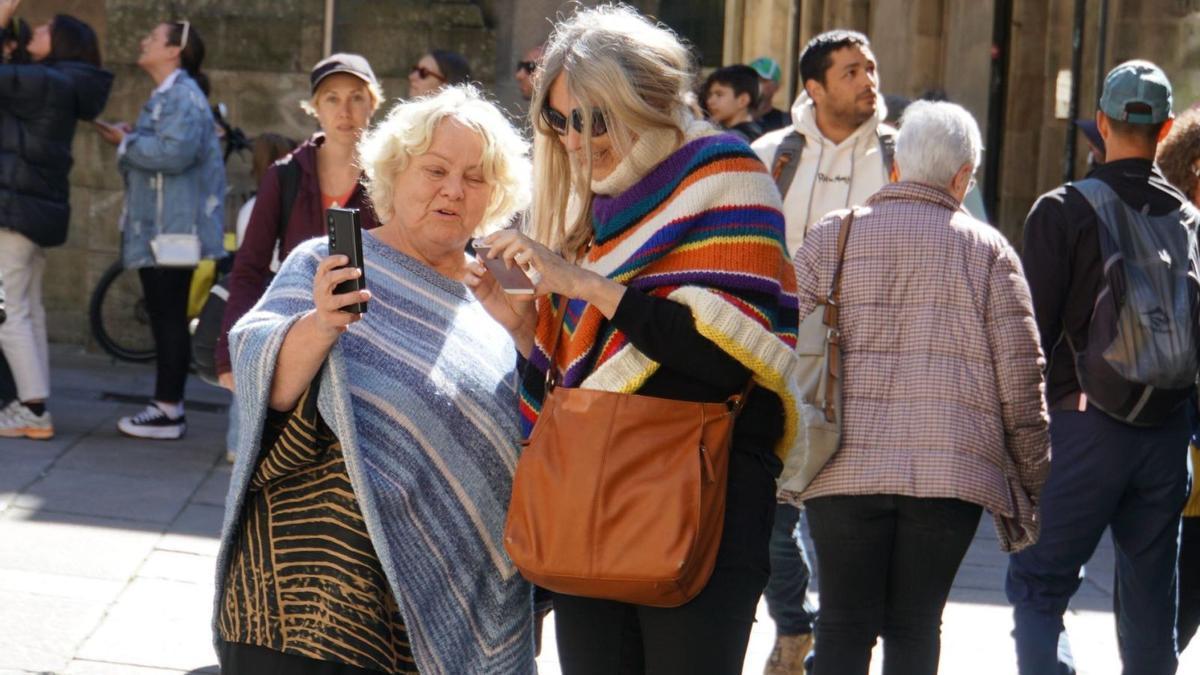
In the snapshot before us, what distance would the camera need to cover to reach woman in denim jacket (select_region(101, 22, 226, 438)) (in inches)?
348

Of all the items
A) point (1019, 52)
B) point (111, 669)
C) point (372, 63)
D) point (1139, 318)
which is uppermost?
point (1019, 52)

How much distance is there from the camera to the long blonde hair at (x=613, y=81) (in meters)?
3.34

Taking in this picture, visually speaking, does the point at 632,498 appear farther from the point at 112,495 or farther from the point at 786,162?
the point at 112,495

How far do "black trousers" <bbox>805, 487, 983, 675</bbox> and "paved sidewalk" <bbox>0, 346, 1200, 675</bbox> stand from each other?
4.60 feet

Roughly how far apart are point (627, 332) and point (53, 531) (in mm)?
4306

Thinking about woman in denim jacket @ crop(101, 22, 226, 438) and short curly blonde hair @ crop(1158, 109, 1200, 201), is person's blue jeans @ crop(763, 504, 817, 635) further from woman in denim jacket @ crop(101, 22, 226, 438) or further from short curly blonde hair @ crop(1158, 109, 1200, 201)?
woman in denim jacket @ crop(101, 22, 226, 438)

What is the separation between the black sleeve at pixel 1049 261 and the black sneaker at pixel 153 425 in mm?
5046

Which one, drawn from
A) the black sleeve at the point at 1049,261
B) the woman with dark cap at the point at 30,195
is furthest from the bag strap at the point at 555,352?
the woman with dark cap at the point at 30,195

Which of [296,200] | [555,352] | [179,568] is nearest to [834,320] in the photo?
[555,352]

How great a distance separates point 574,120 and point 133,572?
3713 millimetres

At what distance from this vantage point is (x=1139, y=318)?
16.4ft

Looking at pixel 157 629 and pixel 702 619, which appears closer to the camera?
pixel 702 619

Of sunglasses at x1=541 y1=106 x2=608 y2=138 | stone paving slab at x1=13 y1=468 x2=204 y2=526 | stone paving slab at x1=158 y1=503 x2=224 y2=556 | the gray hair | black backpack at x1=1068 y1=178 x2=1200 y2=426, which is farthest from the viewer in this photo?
stone paving slab at x1=13 y1=468 x2=204 y2=526

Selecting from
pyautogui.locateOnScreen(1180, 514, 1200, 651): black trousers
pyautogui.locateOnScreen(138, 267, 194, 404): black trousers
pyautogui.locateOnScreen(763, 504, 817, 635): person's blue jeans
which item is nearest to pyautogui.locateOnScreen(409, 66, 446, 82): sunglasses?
pyautogui.locateOnScreen(138, 267, 194, 404): black trousers
